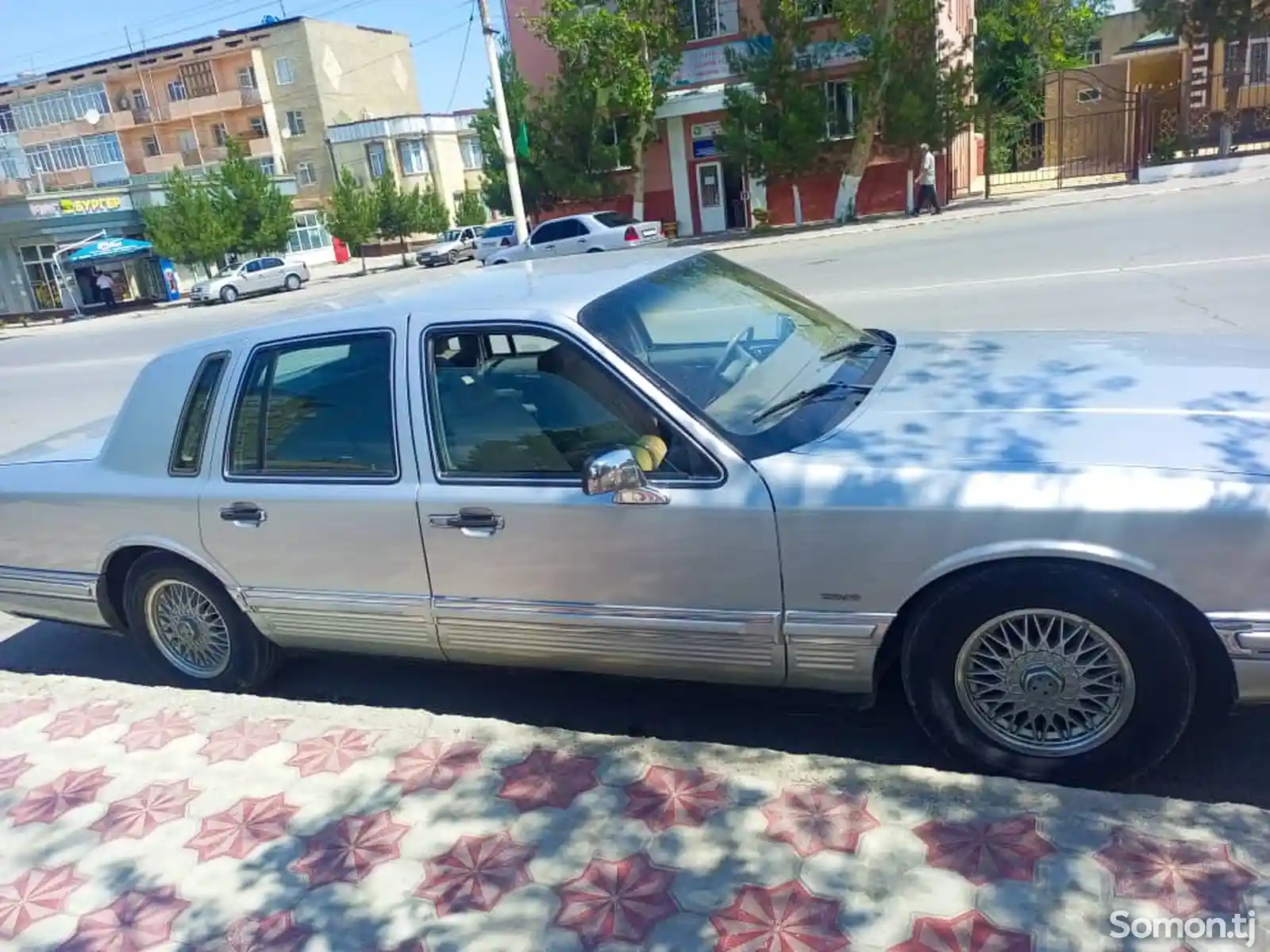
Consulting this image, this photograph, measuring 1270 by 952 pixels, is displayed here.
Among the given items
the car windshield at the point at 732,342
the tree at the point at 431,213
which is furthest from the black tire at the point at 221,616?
the tree at the point at 431,213

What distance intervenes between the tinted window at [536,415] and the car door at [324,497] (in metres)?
0.17

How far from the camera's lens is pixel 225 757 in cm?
330

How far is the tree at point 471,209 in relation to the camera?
5081 cm

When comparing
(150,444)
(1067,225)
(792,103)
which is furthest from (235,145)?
(150,444)

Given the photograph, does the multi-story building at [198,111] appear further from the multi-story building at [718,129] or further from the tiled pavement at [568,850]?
the tiled pavement at [568,850]

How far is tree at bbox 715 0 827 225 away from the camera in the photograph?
989 inches

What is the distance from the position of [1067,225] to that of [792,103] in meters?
10.8

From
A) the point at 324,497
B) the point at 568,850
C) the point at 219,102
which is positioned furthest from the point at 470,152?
the point at 568,850

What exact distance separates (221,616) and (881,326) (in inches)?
314

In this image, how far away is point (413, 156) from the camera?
54188 millimetres

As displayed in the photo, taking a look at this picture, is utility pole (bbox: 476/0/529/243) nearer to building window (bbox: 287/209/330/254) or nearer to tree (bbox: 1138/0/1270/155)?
tree (bbox: 1138/0/1270/155)

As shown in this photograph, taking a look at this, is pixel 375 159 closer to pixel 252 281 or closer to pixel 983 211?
pixel 252 281


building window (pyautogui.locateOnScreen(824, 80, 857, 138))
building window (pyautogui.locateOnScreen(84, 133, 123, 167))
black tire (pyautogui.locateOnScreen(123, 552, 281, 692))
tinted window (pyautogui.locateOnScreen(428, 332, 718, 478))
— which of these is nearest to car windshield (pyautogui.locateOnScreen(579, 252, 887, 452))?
tinted window (pyautogui.locateOnScreen(428, 332, 718, 478))

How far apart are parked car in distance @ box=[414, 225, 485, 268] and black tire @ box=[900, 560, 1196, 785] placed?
125 ft
